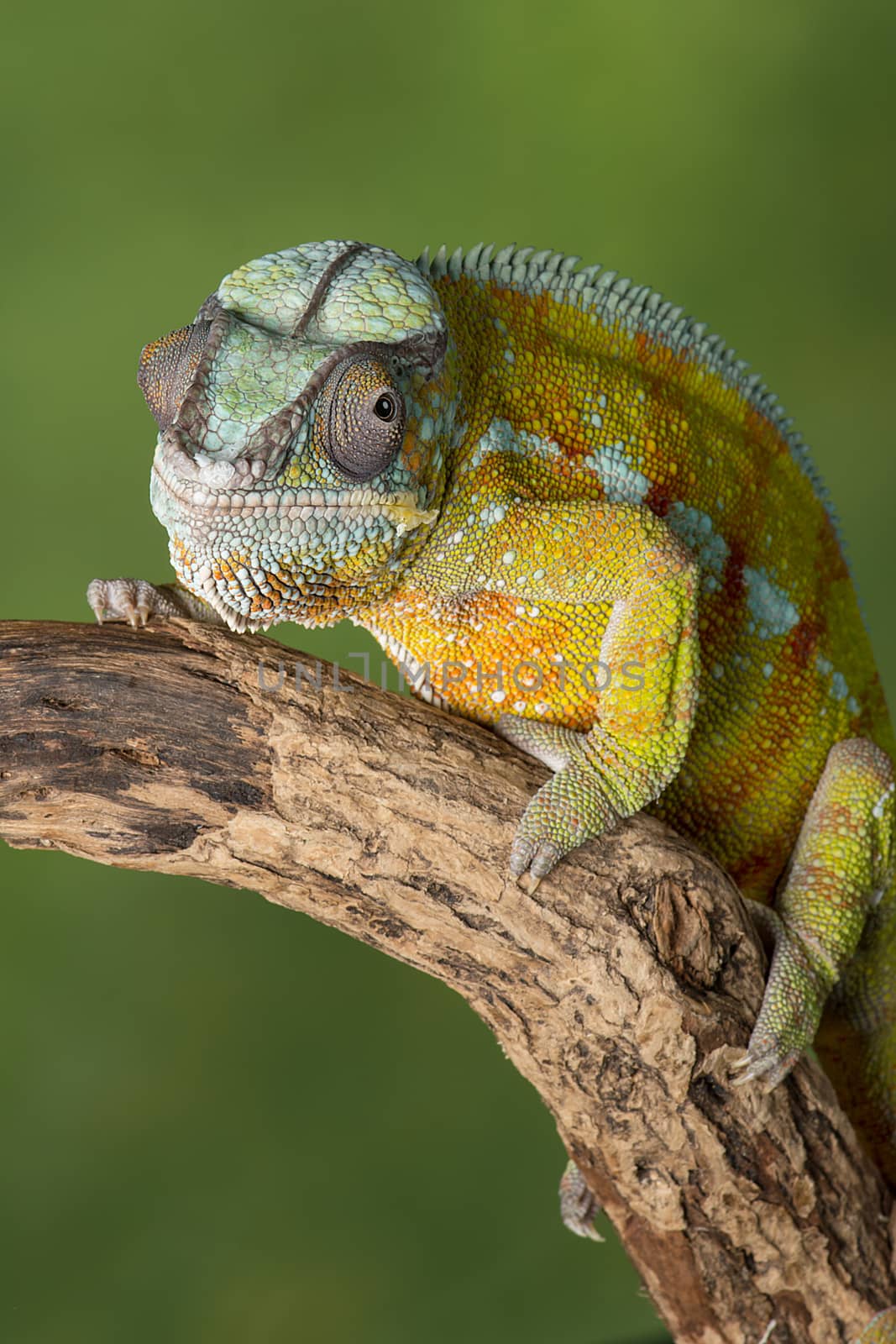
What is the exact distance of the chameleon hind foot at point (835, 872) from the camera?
3.08 meters

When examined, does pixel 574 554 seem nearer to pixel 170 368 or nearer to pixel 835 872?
pixel 170 368

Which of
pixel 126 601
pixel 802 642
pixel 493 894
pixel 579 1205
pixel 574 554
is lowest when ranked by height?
pixel 579 1205

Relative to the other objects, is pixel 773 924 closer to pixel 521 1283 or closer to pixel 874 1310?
pixel 874 1310

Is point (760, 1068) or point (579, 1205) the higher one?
point (760, 1068)

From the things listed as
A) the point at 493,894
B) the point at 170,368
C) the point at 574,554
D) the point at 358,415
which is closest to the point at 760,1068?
the point at 493,894

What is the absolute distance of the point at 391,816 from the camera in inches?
104

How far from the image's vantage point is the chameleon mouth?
2381 millimetres

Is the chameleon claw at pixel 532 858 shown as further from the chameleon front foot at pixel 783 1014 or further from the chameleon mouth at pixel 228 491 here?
the chameleon mouth at pixel 228 491

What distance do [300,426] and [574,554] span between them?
0.69 m

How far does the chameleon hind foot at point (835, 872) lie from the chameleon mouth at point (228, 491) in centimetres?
141

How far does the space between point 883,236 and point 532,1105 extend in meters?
3.59

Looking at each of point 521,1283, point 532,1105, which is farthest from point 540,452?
point 521,1283

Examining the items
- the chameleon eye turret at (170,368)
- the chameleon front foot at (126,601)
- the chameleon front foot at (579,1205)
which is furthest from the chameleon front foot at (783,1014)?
the chameleon eye turret at (170,368)

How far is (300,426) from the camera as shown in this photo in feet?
7.95
